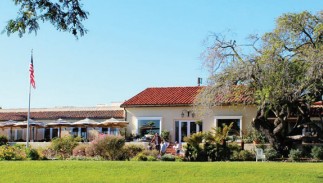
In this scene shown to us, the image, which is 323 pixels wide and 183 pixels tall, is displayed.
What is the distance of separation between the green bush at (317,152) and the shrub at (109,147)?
1063 centimetres

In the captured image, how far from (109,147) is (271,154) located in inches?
357

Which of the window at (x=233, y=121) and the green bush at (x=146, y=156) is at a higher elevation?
the window at (x=233, y=121)

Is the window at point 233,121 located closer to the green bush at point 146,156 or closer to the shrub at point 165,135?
the shrub at point 165,135

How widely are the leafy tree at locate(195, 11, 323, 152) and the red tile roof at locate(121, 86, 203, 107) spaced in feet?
30.1

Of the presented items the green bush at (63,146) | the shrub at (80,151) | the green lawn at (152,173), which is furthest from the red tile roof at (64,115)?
the green lawn at (152,173)

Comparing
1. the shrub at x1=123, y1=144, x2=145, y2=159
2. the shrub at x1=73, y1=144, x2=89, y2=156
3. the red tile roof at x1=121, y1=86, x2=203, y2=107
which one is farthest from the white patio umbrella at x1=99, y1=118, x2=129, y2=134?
the shrub at x1=123, y1=144, x2=145, y2=159

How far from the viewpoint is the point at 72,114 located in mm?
47438

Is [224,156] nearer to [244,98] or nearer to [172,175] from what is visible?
[244,98]

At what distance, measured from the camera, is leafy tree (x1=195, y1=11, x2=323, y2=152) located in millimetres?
28156

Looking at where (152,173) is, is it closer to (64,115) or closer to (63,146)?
(63,146)

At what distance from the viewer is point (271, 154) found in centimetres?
2897

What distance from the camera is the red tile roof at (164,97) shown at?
4156cm

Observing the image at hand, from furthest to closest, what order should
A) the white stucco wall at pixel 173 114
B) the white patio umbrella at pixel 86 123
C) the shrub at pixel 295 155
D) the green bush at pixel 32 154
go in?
the white patio umbrella at pixel 86 123 < the white stucco wall at pixel 173 114 < the shrub at pixel 295 155 < the green bush at pixel 32 154

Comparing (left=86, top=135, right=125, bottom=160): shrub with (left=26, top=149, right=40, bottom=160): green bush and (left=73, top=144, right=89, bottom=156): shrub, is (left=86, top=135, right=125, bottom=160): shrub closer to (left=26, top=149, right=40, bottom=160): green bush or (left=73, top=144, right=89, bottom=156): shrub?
(left=73, top=144, right=89, bottom=156): shrub
